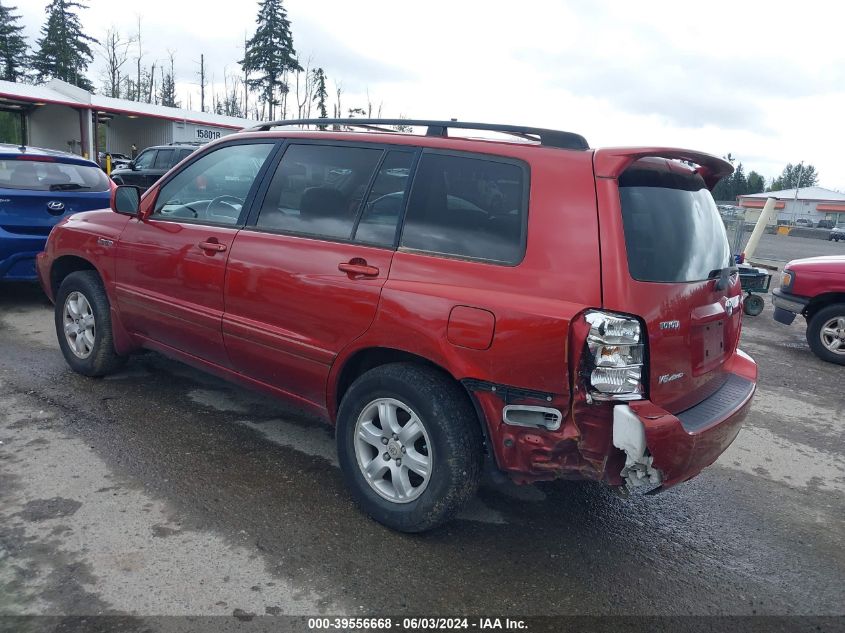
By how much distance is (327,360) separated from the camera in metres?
3.31

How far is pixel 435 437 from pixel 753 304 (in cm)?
814

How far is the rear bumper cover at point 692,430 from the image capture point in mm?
2561

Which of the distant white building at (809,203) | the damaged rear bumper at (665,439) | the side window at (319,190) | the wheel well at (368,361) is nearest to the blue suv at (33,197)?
the side window at (319,190)

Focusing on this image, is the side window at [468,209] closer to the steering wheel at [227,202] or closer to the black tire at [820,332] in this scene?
the steering wheel at [227,202]

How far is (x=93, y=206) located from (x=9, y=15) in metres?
62.0

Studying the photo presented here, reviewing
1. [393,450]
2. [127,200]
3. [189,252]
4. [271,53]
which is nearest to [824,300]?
[393,450]

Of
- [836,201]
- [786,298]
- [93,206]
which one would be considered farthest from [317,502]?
[836,201]

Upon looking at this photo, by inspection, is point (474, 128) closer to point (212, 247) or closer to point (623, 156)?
point (623, 156)

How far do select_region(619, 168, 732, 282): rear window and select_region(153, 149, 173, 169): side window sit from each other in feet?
54.7

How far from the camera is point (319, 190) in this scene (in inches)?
139

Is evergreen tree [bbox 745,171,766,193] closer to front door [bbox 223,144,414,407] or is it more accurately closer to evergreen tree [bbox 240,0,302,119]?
evergreen tree [bbox 240,0,302,119]

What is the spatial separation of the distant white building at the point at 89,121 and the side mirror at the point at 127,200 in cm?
A: 2261

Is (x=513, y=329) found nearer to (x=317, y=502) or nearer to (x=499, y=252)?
(x=499, y=252)

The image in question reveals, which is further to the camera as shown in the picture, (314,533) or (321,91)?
(321,91)
